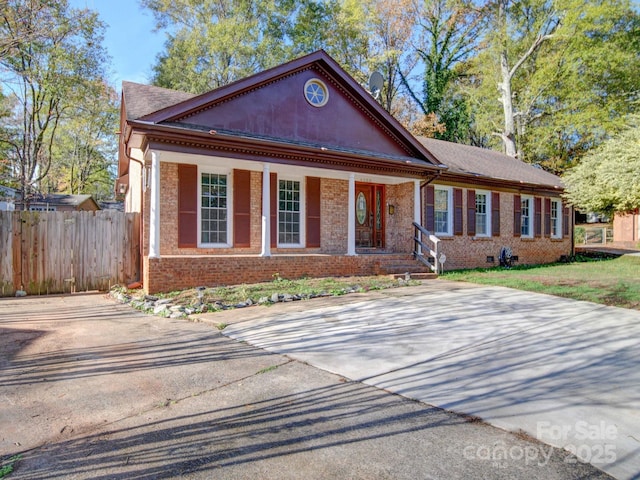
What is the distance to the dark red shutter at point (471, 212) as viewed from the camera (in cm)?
1560

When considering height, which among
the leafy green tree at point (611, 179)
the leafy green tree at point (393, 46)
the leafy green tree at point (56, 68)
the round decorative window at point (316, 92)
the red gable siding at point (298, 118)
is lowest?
the leafy green tree at point (611, 179)

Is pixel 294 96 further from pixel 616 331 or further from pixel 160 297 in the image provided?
pixel 616 331

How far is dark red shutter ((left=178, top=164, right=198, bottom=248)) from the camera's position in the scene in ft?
34.4

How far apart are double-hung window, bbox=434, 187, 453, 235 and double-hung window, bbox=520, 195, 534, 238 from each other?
4.56 m

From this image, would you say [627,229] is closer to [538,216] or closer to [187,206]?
[538,216]

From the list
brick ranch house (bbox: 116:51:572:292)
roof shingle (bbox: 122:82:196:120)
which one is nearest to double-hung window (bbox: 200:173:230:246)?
brick ranch house (bbox: 116:51:572:292)

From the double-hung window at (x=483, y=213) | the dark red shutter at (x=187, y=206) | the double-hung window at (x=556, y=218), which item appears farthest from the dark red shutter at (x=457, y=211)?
the dark red shutter at (x=187, y=206)

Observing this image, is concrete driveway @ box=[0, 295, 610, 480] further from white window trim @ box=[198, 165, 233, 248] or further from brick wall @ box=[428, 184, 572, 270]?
brick wall @ box=[428, 184, 572, 270]

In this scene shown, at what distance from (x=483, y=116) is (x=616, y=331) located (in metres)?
28.2

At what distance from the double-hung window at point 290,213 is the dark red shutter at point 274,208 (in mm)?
153

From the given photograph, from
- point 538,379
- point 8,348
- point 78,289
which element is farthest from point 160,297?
point 538,379

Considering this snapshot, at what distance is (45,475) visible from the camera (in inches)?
96.1

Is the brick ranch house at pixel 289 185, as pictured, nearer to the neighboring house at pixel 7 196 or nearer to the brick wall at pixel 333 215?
the brick wall at pixel 333 215

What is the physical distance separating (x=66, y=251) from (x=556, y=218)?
1942 centimetres
